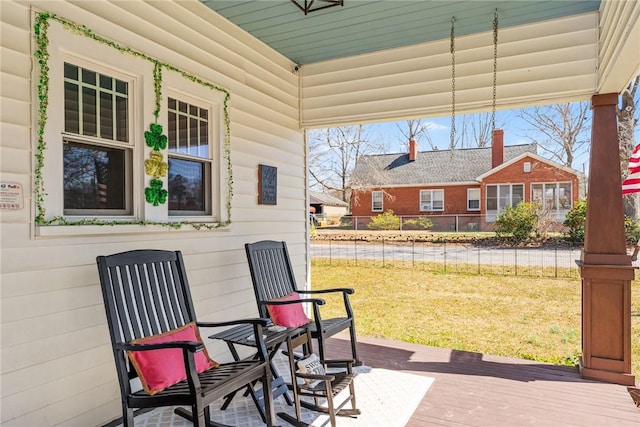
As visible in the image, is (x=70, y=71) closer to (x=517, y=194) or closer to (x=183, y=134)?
(x=183, y=134)

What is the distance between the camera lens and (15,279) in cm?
209

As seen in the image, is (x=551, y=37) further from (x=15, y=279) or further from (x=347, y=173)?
(x=347, y=173)

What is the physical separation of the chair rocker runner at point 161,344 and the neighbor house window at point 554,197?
11.4m

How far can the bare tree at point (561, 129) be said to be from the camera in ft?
37.8

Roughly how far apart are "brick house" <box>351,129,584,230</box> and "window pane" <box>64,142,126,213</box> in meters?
12.0

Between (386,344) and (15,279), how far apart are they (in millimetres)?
3371

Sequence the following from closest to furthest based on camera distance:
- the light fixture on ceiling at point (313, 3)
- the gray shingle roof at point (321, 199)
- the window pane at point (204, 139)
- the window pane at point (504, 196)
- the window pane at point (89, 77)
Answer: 1. the window pane at point (89, 77)
2. the light fixture on ceiling at point (313, 3)
3. the window pane at point (204, 139)
4. the window pane at point (504, 196)
5. the gray shingle roof at point (321, 199)

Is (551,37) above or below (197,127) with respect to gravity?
above

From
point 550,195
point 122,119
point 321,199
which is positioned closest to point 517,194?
point 550,195

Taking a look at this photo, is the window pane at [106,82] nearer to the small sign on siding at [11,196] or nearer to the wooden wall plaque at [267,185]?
the small sign on siding at [11,196]

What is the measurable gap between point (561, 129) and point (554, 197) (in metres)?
2.14

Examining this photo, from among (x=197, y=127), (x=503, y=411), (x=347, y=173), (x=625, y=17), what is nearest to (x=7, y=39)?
(x=197, y=127)

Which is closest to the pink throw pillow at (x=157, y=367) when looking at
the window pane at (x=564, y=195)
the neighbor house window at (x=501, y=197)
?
the window pane at (x=564, y=195)

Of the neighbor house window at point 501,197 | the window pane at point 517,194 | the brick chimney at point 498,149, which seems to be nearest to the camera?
the window pane at point 517,194
